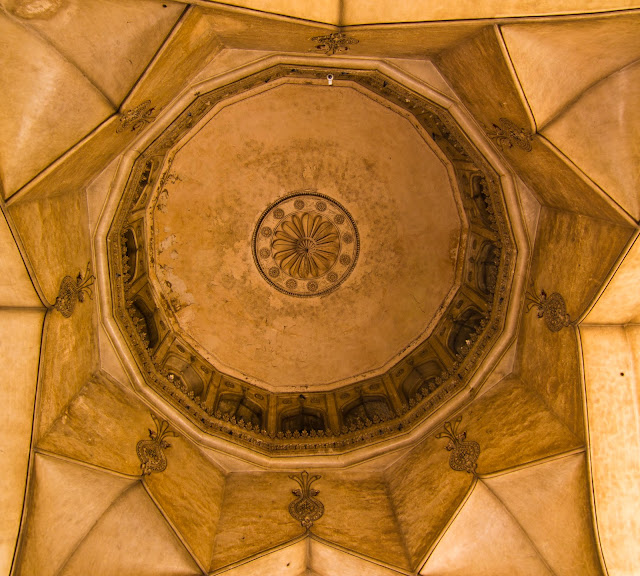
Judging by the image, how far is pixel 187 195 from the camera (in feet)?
33.4

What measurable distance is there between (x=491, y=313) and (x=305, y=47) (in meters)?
4.57

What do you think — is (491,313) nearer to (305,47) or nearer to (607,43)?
(607,43)

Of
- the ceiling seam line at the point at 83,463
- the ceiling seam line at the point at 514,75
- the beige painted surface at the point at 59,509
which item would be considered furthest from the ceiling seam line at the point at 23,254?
the ceiling seam line at the point at 514,75

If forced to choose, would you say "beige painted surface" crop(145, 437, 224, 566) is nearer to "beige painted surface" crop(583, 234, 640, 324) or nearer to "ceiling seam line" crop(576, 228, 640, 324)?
"ceiling seam line" crop(576, 228, 640, 324)

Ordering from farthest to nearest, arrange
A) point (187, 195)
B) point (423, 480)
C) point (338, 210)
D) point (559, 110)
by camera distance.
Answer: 1. point (338, 210)
2. point (187, 195)
3. point (423, 480)
4. point (559, 110)

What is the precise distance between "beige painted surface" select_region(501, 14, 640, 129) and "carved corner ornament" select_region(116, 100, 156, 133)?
4061 mm

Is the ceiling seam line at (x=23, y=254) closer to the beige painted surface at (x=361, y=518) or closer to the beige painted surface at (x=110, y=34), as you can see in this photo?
the beige painted surface at (x=110, y=34)

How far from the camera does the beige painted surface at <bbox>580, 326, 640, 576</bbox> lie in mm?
6848

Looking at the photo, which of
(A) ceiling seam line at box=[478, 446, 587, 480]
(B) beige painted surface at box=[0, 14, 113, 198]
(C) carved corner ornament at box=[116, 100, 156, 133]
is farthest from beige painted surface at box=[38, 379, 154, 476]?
(A) ceiling seam line at box=[478, 446, 587, 480]

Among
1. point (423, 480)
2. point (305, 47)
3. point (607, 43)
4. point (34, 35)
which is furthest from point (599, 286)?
point (34, 35)

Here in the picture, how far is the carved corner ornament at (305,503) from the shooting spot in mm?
8086

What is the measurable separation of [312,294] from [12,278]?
5.74 metres

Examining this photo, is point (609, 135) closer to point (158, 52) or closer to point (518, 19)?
point (518, 19)

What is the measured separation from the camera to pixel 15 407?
21.7 ft
